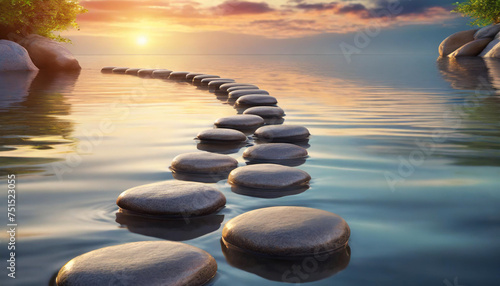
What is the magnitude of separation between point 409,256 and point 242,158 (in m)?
2.56

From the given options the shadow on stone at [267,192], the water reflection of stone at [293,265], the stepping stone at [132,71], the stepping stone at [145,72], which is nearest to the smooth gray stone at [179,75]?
the stepping stone at [145,72]

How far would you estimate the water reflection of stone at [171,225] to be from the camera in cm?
282

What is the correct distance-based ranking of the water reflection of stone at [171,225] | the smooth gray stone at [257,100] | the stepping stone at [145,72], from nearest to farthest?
the water reflection of stone at [171,225] → the smooth gray stone at [257,100] → the stepping stone at [145,72]

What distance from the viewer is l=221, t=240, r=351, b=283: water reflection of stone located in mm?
2295

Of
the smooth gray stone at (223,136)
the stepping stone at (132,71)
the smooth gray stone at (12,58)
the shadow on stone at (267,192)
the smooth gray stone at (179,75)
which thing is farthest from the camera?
the stepping stone at (132,71)

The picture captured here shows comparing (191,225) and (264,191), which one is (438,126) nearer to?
(264,191)

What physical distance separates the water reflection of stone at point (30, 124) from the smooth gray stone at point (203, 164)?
1.29 m

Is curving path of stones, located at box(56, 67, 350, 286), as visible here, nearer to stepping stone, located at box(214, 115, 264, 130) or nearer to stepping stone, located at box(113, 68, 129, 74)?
stepping stone, located at box(214, 115, 264, 130)

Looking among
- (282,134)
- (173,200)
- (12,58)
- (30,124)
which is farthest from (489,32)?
(173,200)

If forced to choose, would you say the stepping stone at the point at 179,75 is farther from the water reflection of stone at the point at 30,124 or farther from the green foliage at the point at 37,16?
the green foliage at the point at 37,16

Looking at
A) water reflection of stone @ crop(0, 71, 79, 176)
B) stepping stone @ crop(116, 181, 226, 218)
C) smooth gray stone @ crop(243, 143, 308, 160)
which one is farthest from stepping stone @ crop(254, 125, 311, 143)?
stepping stone @ crop(116, 181, 226, 218)

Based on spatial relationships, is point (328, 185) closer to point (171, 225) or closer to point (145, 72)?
point (171, 225)

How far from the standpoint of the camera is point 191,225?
2.97 m

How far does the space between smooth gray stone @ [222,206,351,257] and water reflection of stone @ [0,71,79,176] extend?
247cm
